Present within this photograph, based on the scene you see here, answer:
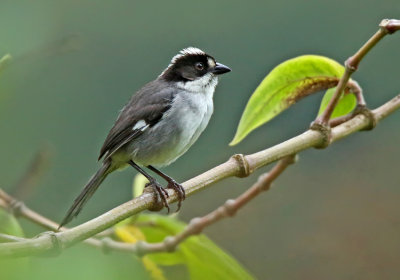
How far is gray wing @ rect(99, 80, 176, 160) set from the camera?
238 cm

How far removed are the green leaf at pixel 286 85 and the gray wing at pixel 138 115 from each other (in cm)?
75

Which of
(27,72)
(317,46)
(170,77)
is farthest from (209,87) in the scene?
(317,46)

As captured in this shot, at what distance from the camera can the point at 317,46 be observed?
7.65 meters

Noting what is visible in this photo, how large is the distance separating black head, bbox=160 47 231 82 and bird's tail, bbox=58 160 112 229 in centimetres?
53

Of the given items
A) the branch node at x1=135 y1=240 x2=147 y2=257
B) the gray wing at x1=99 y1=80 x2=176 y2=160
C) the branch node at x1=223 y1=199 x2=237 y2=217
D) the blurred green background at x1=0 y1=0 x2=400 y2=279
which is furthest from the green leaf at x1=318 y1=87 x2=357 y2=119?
the blurred green background at x1=0 y1=0 x2=400 y2=279

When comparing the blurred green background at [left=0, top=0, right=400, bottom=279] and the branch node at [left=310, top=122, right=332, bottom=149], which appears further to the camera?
the blurred green background at [left=0, top=0, right=400, bottom=279]

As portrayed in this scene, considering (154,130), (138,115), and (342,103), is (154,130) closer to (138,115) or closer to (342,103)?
(138,115)

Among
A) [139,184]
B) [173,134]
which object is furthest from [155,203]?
[173,134]

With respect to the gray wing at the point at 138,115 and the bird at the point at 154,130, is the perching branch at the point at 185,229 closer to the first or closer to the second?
the bird at the point at 154,130

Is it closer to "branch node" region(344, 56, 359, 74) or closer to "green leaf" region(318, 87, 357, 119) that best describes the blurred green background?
"green leaf" region(318, 87, 357, 119)

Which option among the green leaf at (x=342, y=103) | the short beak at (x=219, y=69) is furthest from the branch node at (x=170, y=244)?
the short beak at (x=219, y=69)

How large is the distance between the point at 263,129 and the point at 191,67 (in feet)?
3.78

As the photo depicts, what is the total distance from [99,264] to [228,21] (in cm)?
788

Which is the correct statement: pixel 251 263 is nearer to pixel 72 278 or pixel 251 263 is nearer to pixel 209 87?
Result: pixel 209 87
